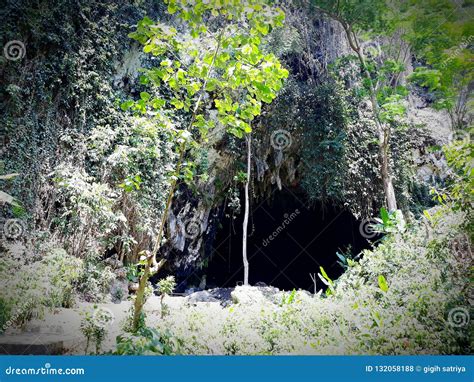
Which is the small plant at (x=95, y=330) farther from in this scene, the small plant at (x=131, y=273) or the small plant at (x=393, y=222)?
the small plant at (x=393, y=222)

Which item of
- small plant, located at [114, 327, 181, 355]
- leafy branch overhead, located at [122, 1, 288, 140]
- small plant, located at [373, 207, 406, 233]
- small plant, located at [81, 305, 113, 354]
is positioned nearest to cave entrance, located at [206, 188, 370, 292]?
small plant, located at [373, 207, 406, 233]

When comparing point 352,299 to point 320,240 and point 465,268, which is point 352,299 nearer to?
point 465,268

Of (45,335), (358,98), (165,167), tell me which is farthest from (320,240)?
(45,335)

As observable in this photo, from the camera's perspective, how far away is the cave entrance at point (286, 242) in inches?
326

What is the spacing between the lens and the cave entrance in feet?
27.1

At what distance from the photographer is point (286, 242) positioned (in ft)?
32.6

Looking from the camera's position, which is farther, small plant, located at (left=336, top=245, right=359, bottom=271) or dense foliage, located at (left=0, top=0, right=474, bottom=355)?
small plant, located at (left=336, top=245, right=359, bottom=271)

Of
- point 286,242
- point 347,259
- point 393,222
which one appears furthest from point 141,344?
point 286,242

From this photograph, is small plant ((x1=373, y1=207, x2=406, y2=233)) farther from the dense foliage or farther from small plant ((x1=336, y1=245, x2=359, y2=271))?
small plant ((x1=336, y1=245, x2=359, y2=271))

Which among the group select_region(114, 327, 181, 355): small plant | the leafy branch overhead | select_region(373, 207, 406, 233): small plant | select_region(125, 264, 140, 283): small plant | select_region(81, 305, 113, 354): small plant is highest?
the leafy branch overhead

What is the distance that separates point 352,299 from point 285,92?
4388 mm

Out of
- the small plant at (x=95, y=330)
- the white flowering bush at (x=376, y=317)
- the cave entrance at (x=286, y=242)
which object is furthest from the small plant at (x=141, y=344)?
the cave entrance at (x=286, y=242)

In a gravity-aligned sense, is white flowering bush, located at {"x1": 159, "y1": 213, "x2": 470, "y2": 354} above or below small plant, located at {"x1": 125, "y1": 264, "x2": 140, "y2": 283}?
above

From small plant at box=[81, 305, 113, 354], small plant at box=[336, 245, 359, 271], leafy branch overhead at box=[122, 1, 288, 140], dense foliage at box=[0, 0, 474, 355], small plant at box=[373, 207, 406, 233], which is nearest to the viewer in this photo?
leafy branch overhead at box=[122, 1, 288, 140]
